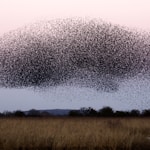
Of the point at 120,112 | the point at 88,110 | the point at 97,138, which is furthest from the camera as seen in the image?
the point at 88,110

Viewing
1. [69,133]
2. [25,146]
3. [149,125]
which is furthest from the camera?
[149,125]

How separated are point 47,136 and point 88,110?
35487mm

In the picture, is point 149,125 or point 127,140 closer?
point 127,140

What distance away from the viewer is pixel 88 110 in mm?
49656

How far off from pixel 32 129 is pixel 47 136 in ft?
5.74

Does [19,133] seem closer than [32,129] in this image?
Yes

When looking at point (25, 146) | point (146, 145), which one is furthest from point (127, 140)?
point (25, 146)

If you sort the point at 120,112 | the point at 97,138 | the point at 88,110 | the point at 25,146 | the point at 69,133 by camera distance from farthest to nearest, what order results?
the point at 88,110 < the point at 120,112 < the point at 69,133 < the point at 97,138 < the point at 25,146

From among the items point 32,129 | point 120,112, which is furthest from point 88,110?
point 32,129

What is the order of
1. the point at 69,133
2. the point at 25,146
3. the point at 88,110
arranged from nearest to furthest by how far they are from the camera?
the point at 25,146 → the point at 69,133 → the point at 88,110

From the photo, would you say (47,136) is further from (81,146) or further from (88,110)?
(88,110)

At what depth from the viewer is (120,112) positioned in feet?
152

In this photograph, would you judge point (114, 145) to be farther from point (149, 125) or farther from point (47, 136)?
point (149, 125)

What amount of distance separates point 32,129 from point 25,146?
2.67 m
